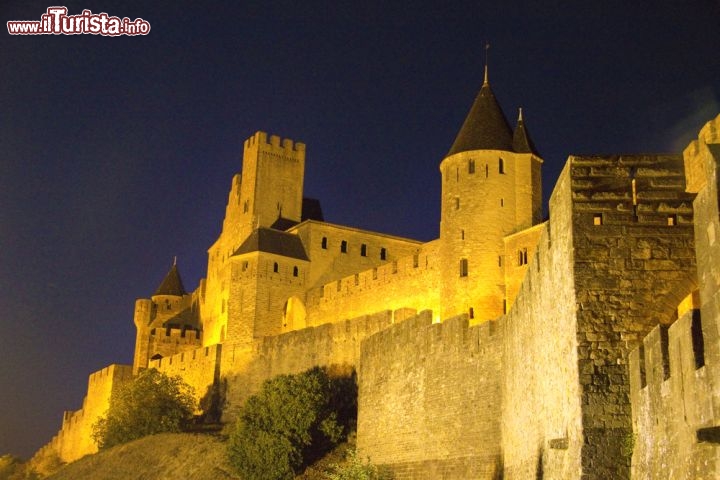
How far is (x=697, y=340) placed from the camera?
33.4 ft

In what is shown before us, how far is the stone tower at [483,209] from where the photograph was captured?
3909 centimetres

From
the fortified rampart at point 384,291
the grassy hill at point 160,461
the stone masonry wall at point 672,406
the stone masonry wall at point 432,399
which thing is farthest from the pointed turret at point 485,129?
the stone masonry wall at point 672,406

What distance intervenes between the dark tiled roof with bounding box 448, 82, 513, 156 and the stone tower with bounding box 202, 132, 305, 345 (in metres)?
18.1

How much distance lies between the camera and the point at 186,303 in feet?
227

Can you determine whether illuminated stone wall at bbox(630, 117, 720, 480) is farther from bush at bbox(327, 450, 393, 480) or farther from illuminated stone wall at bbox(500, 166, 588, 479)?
bush at bbox(327, 450, 393, 480)

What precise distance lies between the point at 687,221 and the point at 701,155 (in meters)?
1.54

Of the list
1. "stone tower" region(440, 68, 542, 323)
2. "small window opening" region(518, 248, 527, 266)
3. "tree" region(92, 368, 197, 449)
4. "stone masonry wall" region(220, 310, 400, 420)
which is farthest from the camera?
"tree" region(92, 368, 197, 449)

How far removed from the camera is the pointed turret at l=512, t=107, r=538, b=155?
41.2m

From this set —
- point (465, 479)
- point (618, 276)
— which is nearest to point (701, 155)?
point (618, 276)

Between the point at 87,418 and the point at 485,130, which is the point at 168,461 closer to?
the point at 485,130

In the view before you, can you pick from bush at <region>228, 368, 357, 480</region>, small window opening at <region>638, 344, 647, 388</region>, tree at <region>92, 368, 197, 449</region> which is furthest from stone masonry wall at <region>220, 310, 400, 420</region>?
small window opening at <region>638, 344, 647, 388</region>

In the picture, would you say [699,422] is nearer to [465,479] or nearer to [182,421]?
[465,479]

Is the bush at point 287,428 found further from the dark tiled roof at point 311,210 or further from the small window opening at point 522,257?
the dark tiled roof at point 311,210

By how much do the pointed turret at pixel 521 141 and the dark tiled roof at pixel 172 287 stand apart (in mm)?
35154
